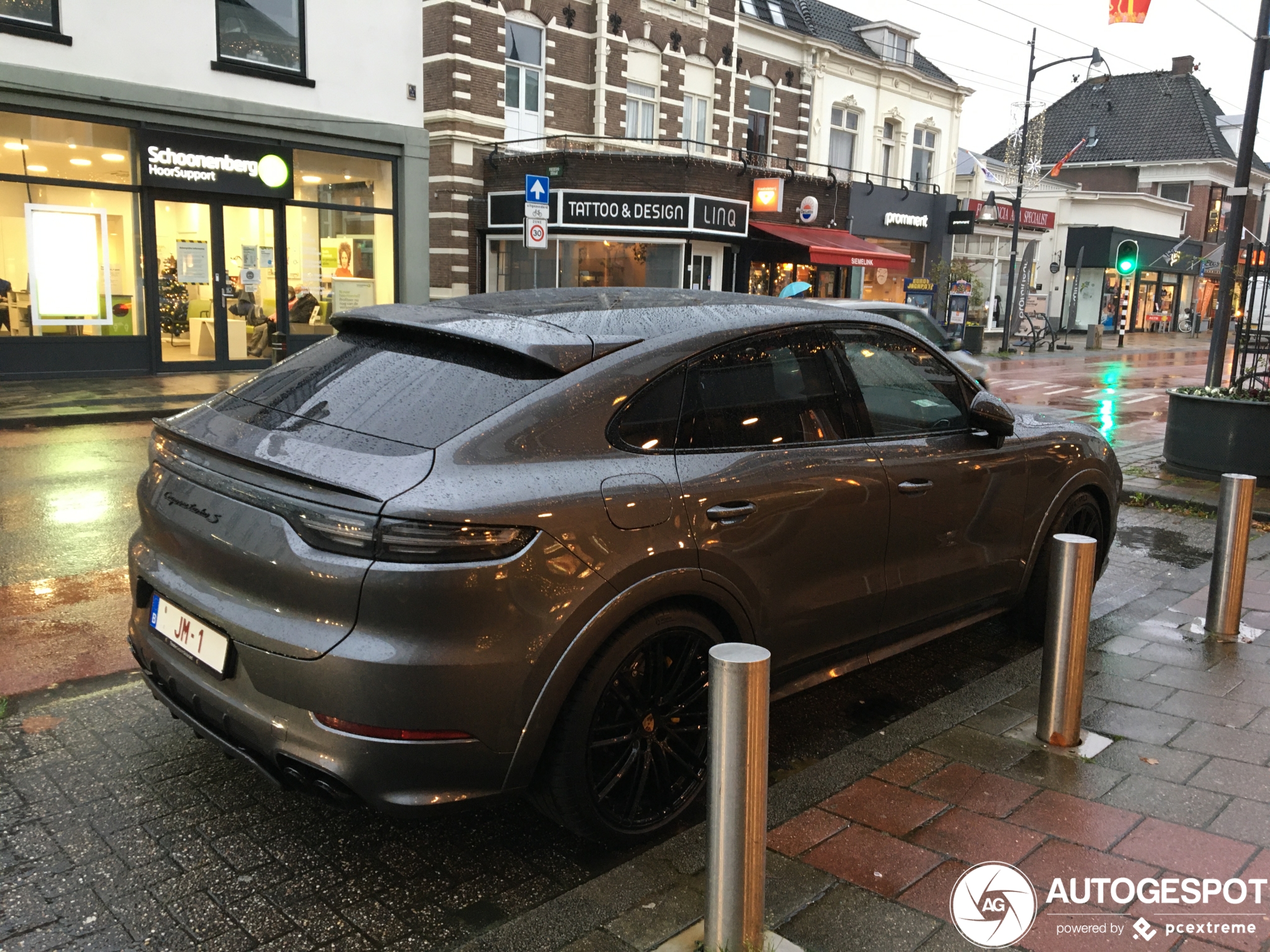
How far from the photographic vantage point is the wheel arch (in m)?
2.77

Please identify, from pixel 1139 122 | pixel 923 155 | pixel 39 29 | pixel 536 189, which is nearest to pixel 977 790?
pixel 536 189

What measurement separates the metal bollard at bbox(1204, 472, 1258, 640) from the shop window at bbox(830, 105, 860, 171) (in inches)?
1118

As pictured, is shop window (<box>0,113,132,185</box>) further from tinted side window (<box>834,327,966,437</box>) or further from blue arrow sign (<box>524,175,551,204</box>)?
tinted side window (<box>834,327,966,437</box>)

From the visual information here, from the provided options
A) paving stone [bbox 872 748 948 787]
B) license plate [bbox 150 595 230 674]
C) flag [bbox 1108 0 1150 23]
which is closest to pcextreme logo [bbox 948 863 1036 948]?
paving stone [bbox 872 748 948 787]

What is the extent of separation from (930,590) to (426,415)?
221 cm

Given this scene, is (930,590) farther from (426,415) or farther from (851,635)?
(426,415)

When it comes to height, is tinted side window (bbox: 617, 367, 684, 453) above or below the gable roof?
below

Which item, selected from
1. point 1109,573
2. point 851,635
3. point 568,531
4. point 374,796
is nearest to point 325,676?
point 374,796

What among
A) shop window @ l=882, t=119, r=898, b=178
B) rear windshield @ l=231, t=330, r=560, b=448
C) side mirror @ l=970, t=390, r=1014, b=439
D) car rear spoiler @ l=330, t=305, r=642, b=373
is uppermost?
shop window @ l=882, t=119, r=898, b=178

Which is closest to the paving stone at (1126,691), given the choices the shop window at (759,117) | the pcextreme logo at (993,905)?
the pcextreme logo at (993,905)

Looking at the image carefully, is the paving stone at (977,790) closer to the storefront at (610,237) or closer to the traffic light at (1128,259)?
the traffic light at (1128,259)

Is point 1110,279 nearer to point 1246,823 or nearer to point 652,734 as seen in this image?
point 1246,823

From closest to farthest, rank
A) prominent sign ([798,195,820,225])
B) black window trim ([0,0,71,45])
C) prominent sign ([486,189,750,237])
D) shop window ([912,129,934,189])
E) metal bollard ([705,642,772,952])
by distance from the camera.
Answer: metal bollard ([705,642,772,952]), black window trim ([0,0,71,45]), prominent sign ([486,189,750,237]), prominent sign ([798,195,820,225]), shop window ([912,129,934,189])

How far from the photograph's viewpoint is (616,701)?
298 cm
